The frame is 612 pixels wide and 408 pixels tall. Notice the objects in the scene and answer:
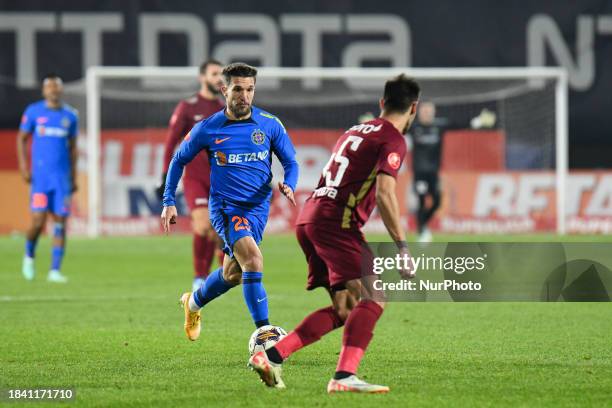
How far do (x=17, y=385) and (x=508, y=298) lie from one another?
160 inches

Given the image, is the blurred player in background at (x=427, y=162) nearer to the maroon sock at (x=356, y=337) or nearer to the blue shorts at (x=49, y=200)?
the blue shorts at (x=49, y=200)

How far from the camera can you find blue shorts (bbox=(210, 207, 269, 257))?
786 cm

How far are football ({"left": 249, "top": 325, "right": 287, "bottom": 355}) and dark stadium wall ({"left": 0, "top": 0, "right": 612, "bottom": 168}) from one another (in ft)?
61.4

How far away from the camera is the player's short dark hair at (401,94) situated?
635cm

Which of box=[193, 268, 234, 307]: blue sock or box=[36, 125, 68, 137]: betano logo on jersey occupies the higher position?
box=[36, 125, 68, 137]: betano logo on jersey

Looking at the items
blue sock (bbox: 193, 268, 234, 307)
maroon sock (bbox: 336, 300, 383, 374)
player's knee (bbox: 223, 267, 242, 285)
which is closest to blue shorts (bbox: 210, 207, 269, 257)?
player's knee (bbox: 223, 267, 242, 285)

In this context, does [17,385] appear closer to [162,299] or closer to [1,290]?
[162,299]

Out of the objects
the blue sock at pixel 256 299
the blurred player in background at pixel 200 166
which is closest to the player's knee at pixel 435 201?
the blurred player in background at pixel 200 166

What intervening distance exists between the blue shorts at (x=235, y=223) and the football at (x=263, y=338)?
0.67m

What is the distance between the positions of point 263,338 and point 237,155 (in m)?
1.25

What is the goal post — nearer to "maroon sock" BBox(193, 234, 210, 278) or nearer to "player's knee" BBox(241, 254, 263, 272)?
"maroon sock" BBox(193, 234, 210, 278)

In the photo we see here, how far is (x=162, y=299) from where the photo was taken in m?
12.2

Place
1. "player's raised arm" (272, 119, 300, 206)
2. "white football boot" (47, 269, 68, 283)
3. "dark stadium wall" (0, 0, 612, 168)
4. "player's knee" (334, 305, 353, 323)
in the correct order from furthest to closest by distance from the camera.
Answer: "dark stadium wall" (0, 0, 612, 168) < "white football boot" (47, 269, 68, 283) < "player's raised arm" (272, 119, 300, 206) < "player's knee" (334, 305, 353, 323)

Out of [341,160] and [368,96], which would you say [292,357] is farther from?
[368,96]
